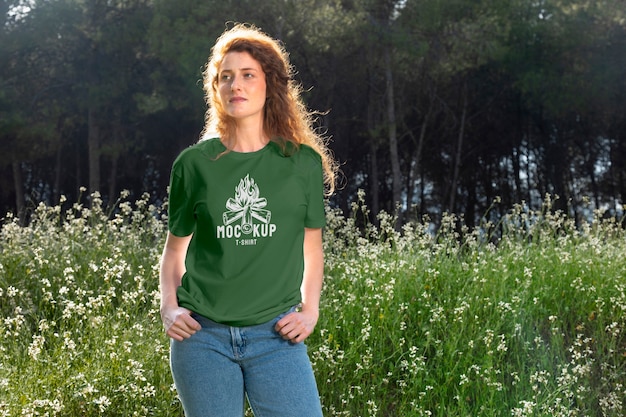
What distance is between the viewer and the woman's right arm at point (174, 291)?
91.6 inches

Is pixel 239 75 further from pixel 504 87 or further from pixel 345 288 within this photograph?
pixel 504 87

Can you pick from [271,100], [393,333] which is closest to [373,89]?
[393,333]

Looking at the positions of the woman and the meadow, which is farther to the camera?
the meadow

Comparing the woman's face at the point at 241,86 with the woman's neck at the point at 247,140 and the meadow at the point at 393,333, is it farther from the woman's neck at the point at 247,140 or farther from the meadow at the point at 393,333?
the meadow at the point at 393,333

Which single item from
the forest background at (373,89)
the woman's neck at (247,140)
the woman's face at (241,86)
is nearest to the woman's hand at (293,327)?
the woman's neck at (247,140)

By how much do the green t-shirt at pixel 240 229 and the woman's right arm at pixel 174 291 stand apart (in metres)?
0.04

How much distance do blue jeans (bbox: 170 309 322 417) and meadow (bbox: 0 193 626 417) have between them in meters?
1.85

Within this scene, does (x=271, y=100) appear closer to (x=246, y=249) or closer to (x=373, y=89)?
(x=246, y=249)

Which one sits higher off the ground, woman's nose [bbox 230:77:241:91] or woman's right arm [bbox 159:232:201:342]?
woman's nose [bbox 230:77:241:91]

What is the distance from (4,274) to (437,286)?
11.7ft

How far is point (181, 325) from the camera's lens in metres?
2.32

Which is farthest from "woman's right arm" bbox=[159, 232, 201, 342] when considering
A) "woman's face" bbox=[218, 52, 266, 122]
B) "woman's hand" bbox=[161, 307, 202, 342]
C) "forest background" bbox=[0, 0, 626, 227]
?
"forest background" bbox=[0, 0, 626, 227]

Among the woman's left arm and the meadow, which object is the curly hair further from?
the meadow

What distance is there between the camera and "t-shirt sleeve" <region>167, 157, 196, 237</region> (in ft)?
8.15
